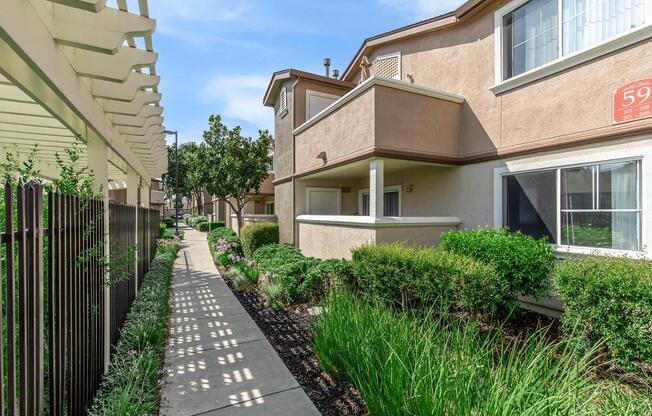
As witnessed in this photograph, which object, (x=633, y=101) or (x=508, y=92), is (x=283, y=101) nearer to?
(x=508, y=92)

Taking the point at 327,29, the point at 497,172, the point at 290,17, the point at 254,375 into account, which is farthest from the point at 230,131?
the point at 254,375

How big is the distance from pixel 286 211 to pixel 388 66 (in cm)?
666

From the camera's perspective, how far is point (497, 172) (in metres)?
7.44

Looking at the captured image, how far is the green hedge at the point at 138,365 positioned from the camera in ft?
10.3

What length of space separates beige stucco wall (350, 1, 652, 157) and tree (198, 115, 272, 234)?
29.4ft

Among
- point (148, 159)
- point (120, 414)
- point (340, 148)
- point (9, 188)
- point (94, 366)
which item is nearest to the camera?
point (9, 188)

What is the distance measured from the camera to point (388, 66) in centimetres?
1090

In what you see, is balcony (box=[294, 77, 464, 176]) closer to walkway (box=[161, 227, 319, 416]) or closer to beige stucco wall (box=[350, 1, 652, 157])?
beige stucco wall (box=[350, 1, 652, 157])

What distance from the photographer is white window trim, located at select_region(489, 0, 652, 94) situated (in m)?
5.21

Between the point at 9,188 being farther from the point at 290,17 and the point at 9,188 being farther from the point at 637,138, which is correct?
the point at 637,138

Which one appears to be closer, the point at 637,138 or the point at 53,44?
the point at 53,44

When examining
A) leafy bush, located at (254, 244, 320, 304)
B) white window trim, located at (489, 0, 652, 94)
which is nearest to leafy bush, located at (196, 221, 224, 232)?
leafy bush, located at (254, 244, 320, 304)

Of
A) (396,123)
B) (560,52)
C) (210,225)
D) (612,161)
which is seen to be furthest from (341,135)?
→ (210,225)

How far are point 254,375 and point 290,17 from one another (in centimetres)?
769
